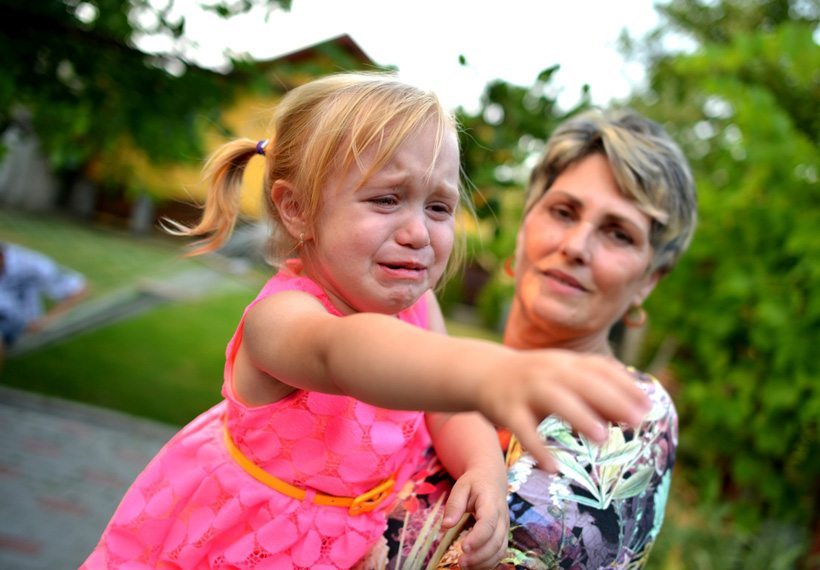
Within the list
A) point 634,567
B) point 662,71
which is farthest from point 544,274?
point 662,71

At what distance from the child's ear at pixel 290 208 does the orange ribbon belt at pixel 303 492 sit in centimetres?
45

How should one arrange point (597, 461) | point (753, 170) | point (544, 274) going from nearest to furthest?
point (597, 461), point (544, 274), point (753, 170)

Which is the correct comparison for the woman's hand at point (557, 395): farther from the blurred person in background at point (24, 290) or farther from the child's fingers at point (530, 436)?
the blurred person in background at point (24, 290)

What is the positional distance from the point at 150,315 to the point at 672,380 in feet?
25.7

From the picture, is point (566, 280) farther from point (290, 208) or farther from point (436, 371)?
point (436, 371)

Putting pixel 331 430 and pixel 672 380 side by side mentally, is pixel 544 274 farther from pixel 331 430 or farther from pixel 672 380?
pixel 672 380

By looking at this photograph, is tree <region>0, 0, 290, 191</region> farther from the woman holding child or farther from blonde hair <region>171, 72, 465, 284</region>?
blonde hair <region>171, 72, 465, 284</region>

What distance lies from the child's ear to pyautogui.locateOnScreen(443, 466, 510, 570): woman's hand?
0.56 metres

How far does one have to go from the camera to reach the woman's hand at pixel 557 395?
0.74 metres

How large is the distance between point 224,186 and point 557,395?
3.91ft

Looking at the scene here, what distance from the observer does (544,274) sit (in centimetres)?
219

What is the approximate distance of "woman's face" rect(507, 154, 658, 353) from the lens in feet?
6.99

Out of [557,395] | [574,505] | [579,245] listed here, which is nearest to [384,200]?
[557,395]

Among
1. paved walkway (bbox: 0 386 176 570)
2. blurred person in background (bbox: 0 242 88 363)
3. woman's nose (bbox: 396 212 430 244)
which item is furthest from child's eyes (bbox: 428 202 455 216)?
blurred person in background (bbox: 0 242 88 363)
